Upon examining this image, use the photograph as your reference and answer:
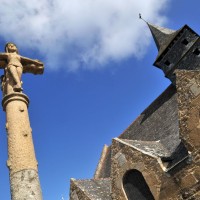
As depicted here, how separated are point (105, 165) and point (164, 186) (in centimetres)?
978

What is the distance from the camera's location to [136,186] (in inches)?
472

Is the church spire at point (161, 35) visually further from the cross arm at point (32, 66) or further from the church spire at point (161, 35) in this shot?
the cross arm at point (32, 66)

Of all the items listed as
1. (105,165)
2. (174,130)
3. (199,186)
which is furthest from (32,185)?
(105,165)

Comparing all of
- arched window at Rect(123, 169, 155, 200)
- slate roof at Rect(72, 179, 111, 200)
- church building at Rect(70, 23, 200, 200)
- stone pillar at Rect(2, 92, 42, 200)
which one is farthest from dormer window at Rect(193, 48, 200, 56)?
stone pillar at Rect(2, 92, 42, 200)

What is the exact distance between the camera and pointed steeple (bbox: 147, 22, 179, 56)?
22.2 meters

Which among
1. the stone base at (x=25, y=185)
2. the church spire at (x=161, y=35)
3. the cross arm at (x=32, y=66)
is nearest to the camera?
the stone base at (x=25, y=185)

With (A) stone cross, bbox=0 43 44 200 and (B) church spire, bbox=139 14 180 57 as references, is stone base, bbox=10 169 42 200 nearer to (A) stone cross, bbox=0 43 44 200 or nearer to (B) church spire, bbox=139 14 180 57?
(A) stone cross, bbox=0 43 44 200

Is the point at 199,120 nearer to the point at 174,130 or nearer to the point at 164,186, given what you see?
the point at 164,186

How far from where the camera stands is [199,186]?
9.58 meters

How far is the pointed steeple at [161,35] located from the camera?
875 inches

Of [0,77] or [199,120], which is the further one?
[199,120]

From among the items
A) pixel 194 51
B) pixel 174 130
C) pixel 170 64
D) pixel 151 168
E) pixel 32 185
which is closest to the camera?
pixel 32 185

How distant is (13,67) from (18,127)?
5.54ft

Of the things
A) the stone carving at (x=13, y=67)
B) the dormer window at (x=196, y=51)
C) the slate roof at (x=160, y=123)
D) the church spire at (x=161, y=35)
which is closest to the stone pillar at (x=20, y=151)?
the stone carving at (x=13, y=67)
